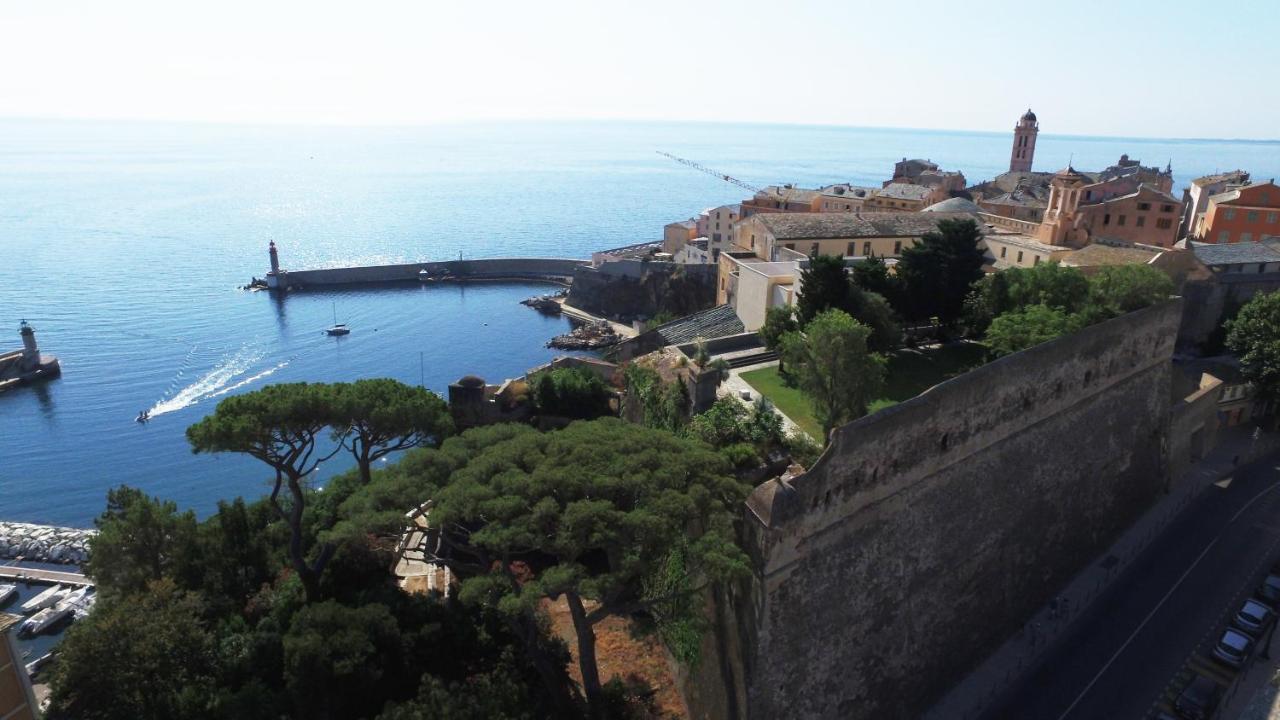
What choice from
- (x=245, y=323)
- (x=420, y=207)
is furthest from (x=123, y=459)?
(x=420, y=207)

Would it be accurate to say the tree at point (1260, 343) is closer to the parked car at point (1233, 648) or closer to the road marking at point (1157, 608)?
the road marking at point (1157, 608)

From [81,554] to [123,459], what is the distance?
10877 mm

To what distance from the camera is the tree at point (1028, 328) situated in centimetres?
2328

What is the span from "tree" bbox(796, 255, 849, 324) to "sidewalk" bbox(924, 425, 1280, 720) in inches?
446

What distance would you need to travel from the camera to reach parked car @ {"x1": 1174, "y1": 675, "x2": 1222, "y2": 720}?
57.7 feet

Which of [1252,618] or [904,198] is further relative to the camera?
[904,198]

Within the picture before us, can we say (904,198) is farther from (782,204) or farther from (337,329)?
(337,329)

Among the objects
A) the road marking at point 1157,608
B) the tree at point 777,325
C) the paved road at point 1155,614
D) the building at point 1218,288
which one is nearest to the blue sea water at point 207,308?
the tree at point 777,325

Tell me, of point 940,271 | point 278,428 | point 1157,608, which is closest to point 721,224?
point 940,271

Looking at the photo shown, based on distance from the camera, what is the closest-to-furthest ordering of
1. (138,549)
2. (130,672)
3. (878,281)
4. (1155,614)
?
1. (130,672)
2. (138,549)
3. (1155,614)
4. (878,281)

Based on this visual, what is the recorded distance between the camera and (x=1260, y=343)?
29531 millimetres

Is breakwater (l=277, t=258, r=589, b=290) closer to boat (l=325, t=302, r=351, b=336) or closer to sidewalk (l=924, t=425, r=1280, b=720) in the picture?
boat (l=325, t=302, r=351, b=336)

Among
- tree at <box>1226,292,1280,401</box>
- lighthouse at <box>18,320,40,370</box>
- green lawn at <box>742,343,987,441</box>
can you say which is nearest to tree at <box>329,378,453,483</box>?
green lawn at <box>742,343,987,441</box>

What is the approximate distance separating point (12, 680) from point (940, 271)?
28.9 m
